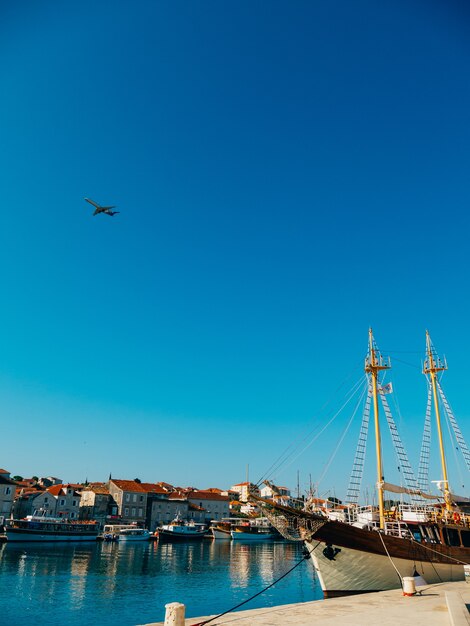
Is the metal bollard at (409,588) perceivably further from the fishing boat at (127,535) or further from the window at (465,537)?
the fishing boat at (127,535)

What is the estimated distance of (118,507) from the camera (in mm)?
97000

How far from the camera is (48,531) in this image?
232 feet

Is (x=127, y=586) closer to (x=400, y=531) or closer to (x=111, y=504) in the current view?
(x=400, y=531)

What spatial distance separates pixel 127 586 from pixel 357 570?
18.3 meters

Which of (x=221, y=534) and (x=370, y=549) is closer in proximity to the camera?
(x=370, y=549)

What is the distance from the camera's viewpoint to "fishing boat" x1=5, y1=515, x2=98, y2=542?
222 feet

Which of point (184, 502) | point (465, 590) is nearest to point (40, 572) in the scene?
point (465, 590)

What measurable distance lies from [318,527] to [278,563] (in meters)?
34.6

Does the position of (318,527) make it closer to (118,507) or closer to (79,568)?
(79,568)

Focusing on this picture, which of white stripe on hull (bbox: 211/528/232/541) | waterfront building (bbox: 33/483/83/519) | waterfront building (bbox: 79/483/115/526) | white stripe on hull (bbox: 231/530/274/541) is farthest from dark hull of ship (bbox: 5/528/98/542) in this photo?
white stripe on hull (bbox: 231/530/274/541)

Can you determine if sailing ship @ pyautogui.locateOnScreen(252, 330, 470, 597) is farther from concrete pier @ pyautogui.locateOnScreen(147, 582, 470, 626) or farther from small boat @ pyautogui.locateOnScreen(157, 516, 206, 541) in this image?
small boat @ pyautogui.locateOnScreen(157, 516, 206, 541)

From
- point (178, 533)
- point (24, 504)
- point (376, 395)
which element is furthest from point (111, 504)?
point (376, 395)

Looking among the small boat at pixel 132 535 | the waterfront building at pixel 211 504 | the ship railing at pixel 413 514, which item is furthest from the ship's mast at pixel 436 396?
the waterfront building at pixel 211 504

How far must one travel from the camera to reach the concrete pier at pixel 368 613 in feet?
47.7
